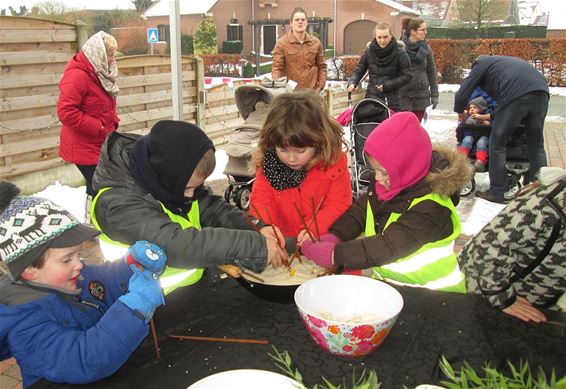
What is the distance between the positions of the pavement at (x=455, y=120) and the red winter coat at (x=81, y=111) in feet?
2.38

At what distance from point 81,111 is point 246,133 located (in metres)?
1.54

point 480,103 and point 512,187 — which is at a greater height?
point 480,103

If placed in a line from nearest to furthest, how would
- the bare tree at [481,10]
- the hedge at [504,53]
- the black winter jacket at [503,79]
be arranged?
the black winter jacket at [503,79] < the bare tree at [481,10] < the hedge at [504,53]

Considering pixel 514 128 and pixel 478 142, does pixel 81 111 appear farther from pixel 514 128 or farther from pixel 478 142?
pixel 478 142

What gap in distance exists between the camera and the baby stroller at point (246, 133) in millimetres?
4840

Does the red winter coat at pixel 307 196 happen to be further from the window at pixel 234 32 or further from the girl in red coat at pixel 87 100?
the window at pixel 234 32

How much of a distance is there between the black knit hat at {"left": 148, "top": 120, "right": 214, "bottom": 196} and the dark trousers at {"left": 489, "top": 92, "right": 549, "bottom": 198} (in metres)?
4.05

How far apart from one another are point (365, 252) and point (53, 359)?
98cm

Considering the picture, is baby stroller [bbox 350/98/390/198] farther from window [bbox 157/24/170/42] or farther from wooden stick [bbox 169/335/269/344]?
window [bbox 157/24/170/42]

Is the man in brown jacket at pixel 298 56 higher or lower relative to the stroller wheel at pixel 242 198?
higher

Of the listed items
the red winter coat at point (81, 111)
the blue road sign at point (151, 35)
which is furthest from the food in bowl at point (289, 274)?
the blue road sign at point (151, 35)

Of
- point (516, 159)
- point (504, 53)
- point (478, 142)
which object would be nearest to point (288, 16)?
point (504, 53)

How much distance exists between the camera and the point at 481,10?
47.4 ft

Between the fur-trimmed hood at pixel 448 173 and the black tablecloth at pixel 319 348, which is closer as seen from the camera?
the black tablecloth at pixel 319 348
